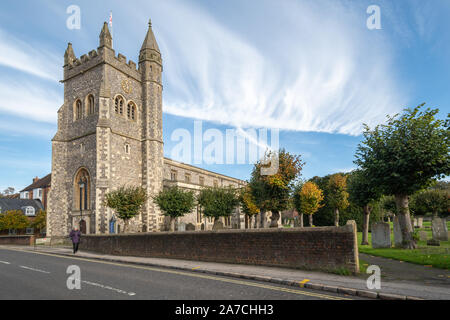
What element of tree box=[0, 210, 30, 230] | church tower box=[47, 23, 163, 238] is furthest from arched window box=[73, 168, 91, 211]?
tree box=[0, 210, 30, 230]

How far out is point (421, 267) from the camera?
10867 millimetres

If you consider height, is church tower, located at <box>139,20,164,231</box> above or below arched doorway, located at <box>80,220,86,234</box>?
above

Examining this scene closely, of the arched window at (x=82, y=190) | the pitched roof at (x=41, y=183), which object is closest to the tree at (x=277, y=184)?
the arched window at (x=82, y=190)

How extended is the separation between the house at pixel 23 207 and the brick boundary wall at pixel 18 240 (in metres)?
19.0

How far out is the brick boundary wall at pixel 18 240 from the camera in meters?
30.2

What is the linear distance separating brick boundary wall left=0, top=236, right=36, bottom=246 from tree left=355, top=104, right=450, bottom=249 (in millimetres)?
31346

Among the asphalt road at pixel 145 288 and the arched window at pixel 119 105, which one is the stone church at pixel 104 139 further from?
the asphalt road at pixel 145 288

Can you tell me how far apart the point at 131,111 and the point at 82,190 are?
10480mm

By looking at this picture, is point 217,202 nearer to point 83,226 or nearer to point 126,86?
point 83,226

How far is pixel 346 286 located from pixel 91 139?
2921 cm

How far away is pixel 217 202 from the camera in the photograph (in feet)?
114

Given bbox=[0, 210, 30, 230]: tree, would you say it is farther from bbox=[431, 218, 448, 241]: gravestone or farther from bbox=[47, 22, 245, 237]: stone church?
bbox=[431, 218, 448, 241]: gravestone

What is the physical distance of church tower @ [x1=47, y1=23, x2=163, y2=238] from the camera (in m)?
29.3
